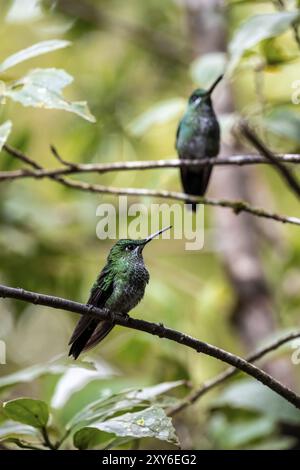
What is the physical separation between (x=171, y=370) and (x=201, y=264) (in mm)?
2846

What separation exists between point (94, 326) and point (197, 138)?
2.12 metres

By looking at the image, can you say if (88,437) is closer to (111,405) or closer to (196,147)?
(111,405)

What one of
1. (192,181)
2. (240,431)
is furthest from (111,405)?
(192,181)

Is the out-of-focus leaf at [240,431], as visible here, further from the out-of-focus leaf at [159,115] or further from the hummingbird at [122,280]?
the out-of-focus leaf at [159,115]

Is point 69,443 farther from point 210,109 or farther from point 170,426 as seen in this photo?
point 210,109

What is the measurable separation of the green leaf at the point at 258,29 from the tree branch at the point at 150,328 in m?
1.29

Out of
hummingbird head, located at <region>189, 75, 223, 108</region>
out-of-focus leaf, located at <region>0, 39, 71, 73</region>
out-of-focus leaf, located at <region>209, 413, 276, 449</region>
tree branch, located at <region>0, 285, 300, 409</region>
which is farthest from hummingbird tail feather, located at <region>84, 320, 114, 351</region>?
hummingbird head, located at <region>189, 75, 223, 108</region>

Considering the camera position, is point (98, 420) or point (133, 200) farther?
point (133, 200)

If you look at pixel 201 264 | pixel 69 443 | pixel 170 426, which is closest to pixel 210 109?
pixel 69 443

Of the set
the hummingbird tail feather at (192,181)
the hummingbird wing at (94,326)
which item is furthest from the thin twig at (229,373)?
the hummingbird tail feather at (192,181)

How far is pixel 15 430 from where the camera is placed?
256 centimetres

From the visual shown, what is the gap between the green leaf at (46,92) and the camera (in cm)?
257

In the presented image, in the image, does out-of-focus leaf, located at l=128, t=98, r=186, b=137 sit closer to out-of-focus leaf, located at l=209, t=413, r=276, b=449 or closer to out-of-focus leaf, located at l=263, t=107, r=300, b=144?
out-of-focus leaf, located at l=263, t=107, r=300, b=144

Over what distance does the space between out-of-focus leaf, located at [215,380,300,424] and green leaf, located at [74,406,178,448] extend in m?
1.12
